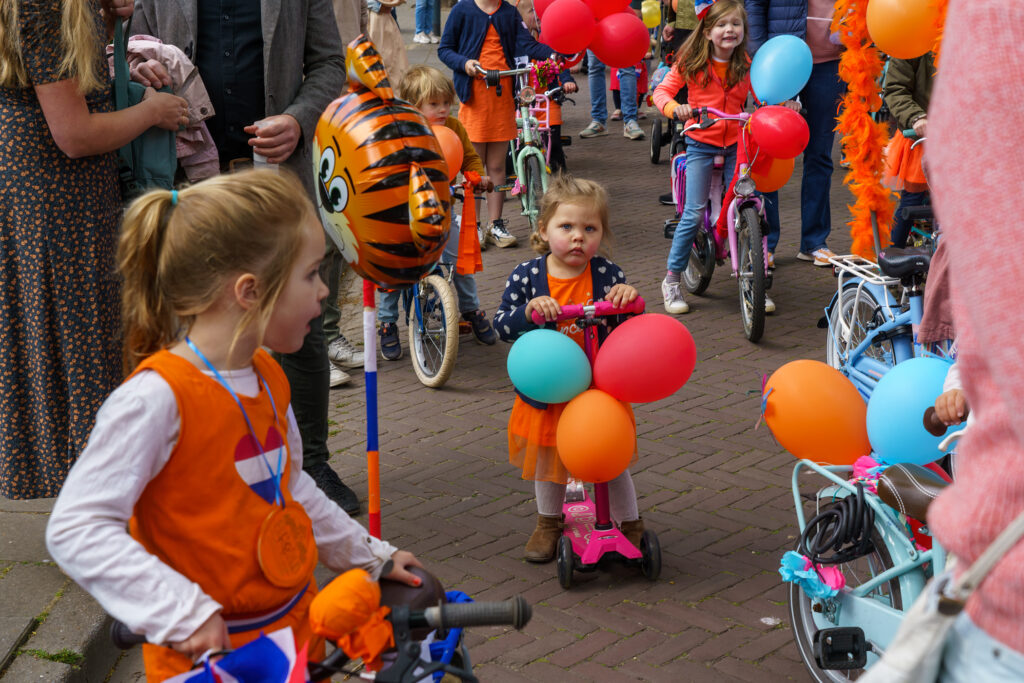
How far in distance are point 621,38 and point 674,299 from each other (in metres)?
1.97

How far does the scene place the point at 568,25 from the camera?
8000 mm

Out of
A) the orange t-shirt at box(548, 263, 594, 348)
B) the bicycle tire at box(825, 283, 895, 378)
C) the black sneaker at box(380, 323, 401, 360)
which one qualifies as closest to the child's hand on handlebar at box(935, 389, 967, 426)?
the orange t-shirt at box(548, 263, 594, 348)

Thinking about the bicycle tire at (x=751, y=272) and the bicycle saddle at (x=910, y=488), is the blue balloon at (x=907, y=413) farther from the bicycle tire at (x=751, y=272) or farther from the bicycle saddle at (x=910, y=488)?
A: the bicycle tire at (x=751, y=272)

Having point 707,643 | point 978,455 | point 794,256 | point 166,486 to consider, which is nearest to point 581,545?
point 707,643

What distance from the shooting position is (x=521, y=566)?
4332 millimetres

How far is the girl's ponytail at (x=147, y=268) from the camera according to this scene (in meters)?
2.07

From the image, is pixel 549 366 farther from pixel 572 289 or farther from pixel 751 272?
pixel 751 272

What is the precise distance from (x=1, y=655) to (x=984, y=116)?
3.27m

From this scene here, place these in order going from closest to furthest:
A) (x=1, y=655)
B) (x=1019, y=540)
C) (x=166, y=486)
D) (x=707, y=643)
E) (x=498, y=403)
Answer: (x=1019, y=540) → (x=166, y=486) → (x=1, y=655) → (x=707, y=643) → (x=498, y=403)

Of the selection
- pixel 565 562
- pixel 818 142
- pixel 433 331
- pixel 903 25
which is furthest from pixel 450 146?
pixel 818 142

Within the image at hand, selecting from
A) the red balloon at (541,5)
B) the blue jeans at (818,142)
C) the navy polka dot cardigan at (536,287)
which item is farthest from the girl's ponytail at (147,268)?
the red balloon at (541,5)

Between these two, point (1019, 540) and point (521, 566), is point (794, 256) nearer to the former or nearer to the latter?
point (521, 566)

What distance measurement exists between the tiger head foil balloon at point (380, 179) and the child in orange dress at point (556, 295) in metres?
0.92

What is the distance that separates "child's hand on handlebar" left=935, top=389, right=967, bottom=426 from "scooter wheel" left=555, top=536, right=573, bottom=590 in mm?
1584
